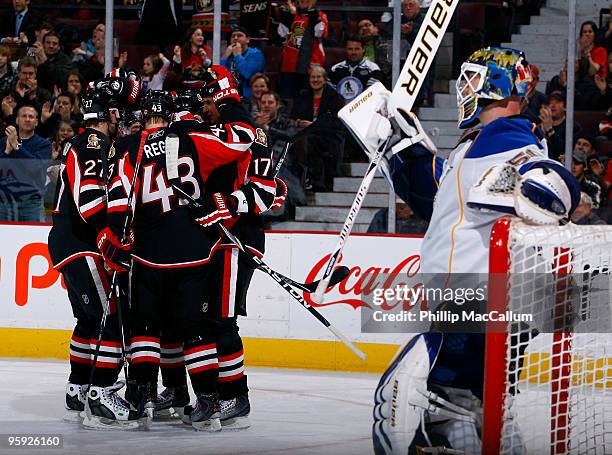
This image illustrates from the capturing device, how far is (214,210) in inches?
207

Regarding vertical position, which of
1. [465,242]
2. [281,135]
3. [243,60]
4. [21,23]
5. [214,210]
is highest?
[21,23]

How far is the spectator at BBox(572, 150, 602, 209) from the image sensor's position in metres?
7.37

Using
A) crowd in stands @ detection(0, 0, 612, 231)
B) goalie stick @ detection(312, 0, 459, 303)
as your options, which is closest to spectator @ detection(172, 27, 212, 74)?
crowd in stands @ detection(0, 0, 612, 231)

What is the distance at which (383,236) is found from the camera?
747 centimetres

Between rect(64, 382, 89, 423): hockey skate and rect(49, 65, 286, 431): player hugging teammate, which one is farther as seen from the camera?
rect(64, 382, 89, 423): hockey skate

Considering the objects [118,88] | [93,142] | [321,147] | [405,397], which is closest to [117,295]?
[93,142]

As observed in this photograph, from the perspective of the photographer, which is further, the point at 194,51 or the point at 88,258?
the point at 194,51

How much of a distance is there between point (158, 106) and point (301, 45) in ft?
10.6

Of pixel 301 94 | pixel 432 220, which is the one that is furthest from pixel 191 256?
pixel 301 94

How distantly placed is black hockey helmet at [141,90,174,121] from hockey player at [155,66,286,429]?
0.48 ft

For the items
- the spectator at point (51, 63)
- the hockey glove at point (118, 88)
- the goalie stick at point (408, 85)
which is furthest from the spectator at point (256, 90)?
the goalie stick at point (408, 85)

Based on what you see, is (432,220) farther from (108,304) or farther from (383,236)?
(383,236)

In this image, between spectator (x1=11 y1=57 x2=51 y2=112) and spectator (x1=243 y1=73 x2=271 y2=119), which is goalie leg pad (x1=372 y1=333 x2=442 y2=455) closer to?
spectator (x1=243 y1=73 x2=271 y2=119)

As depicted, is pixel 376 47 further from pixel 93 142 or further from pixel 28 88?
pixel 93 142
